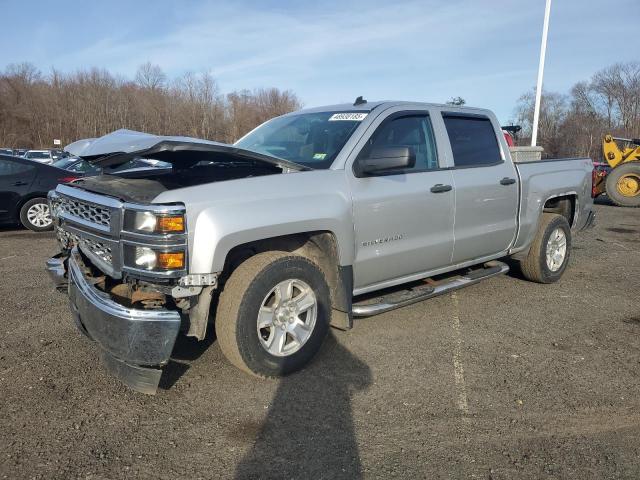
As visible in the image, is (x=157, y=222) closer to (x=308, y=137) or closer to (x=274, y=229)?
(x=274, y=229)

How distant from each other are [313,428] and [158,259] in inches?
53.1

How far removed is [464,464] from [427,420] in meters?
0.46

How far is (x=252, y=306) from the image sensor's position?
343 centimetres

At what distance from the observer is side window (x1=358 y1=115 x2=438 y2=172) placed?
4.39m

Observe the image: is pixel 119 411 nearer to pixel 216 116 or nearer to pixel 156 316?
pixel 156 316

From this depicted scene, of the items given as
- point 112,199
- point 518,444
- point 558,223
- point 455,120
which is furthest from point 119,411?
point 558,223

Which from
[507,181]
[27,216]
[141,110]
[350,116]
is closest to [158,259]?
[350,116]

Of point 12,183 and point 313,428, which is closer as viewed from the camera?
point 313,428

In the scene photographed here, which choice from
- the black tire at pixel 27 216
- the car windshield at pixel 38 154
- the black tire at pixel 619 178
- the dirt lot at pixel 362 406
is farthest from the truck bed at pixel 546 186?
the car windshield at pixel 38 154

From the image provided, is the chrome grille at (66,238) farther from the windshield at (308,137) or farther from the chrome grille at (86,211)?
the windshield at (308,137)

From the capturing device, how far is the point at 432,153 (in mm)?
4773

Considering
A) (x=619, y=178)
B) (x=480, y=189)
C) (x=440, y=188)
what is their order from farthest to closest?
1. (x=619, y=178)
2. (x=480, y=189)
3. (x=440, y=188)

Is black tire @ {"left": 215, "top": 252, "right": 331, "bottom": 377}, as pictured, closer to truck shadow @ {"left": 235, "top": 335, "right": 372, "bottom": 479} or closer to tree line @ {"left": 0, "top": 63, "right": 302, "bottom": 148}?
truck shadow @ {"left": 235, "top": 335, "right": 372, "bottom": 479}

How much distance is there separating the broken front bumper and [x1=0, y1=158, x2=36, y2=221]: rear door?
7.91 metres
